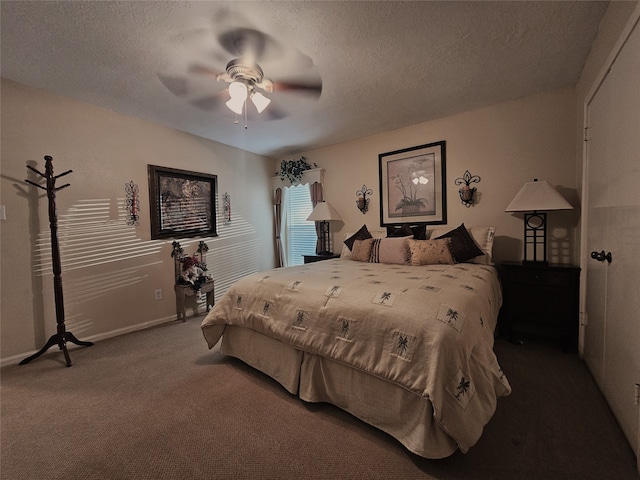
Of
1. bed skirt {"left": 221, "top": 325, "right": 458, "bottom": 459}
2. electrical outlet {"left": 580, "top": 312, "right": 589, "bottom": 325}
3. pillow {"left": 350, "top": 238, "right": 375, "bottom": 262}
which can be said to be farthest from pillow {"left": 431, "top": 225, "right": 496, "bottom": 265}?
bed skirt {"left": 221, "top": 325, "right": 458, "bottom": 459}

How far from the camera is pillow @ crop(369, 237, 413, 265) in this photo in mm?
2803

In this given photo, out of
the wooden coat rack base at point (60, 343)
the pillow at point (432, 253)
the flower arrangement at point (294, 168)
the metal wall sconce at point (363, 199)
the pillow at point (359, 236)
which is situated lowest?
the wooden coat rack base at point (60, 343)

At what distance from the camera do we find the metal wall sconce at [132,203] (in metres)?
3.03

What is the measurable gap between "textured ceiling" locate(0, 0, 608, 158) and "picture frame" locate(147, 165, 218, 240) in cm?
75

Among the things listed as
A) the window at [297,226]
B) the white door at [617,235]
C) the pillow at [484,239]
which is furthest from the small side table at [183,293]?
the white door at [617,235]

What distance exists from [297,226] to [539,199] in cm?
332

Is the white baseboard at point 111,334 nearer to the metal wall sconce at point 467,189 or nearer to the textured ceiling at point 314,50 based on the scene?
the textured ceiling at point 314,50

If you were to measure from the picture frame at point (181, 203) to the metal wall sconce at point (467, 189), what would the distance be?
3.21 meters

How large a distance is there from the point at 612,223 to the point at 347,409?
6.23ft

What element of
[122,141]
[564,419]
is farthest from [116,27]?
[564,419]

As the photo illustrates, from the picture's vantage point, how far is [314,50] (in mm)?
1976

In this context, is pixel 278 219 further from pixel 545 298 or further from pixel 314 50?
pixel 545 298

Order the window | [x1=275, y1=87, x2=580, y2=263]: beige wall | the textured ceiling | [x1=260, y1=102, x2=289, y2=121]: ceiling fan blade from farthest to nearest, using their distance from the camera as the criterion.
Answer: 1. the window
2. [x1=260, y1=102, x2=289, y2=121]: ceiling fan blade
3. [x1=275, y1=87, x2=580, y2=263]: beige wall
4. the textured ceiling

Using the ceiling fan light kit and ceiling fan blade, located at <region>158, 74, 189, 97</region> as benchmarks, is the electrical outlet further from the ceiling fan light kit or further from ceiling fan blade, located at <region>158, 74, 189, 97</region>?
ceiling fan blade, located at <region>158, 74, 189, 97</region>
